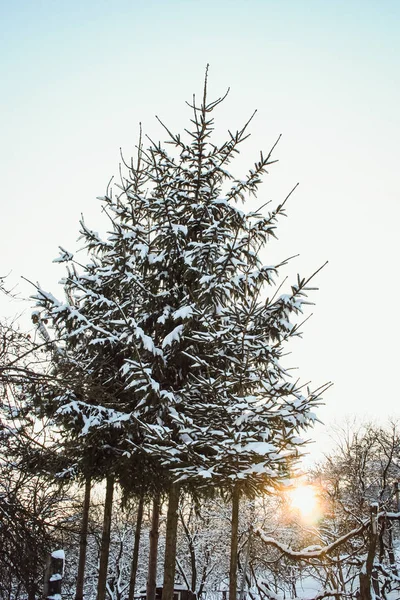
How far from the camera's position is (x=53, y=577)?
5.57 metres

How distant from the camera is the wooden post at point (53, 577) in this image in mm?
5505

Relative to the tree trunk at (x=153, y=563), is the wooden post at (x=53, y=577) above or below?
above

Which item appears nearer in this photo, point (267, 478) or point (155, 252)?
point (267, 478)

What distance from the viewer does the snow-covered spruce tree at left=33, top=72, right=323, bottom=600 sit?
8.38 metres

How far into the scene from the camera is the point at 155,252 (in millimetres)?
11789

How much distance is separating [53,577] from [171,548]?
453 cm

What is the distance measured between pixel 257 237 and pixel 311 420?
4523 mm

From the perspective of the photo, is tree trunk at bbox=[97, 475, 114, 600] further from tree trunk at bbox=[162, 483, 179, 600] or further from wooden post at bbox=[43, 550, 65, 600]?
wooden post at bbox=[43, 550, 65, 600]

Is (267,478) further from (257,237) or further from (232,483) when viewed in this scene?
(257,237)

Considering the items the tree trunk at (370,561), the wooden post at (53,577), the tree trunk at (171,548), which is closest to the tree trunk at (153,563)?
the tree trunk at (171,548)

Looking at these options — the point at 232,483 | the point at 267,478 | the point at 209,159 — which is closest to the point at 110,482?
the point at 232,483

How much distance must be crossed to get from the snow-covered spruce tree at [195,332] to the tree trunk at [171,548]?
27 millimetres

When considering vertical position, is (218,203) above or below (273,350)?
above

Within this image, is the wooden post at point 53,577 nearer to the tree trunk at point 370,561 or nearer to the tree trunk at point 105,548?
the tree trunk at point 370,561
